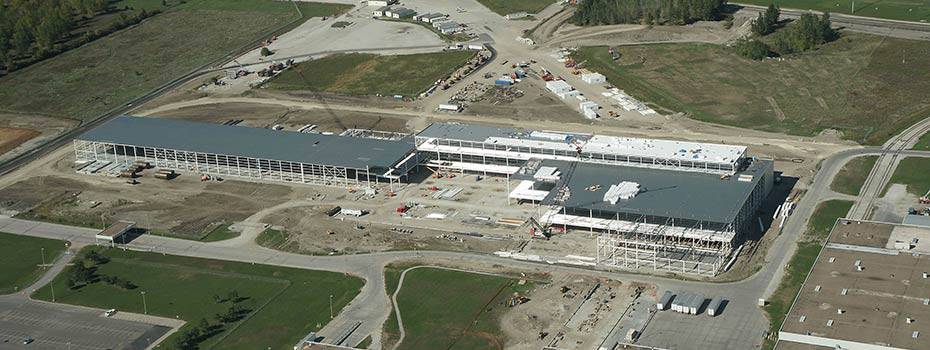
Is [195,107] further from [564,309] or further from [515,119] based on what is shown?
[564,309]

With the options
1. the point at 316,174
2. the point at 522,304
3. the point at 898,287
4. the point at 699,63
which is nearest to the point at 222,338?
the point at 522,304

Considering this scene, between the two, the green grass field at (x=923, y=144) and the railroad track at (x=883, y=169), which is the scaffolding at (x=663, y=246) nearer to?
the railroad track at (x=883, y=169)

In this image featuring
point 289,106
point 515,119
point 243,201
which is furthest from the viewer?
point 289,106

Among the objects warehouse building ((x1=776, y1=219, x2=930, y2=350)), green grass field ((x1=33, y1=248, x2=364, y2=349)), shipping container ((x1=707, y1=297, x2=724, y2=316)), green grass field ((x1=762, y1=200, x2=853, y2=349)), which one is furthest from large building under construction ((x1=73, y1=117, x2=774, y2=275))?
green grass field ((x1=33, y1=248, x2=364, y2=349))

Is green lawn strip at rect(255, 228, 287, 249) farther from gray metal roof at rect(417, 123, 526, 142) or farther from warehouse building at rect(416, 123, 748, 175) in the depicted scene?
gray metal roof at rect(417, 123, 526, 142)

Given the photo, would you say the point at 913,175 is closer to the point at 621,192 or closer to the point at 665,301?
the point at 621,192

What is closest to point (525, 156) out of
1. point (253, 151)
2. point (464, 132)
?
point (464, 132)

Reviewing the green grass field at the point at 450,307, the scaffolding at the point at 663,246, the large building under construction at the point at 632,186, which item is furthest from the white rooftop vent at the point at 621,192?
the green grass field at the point at 450,307
